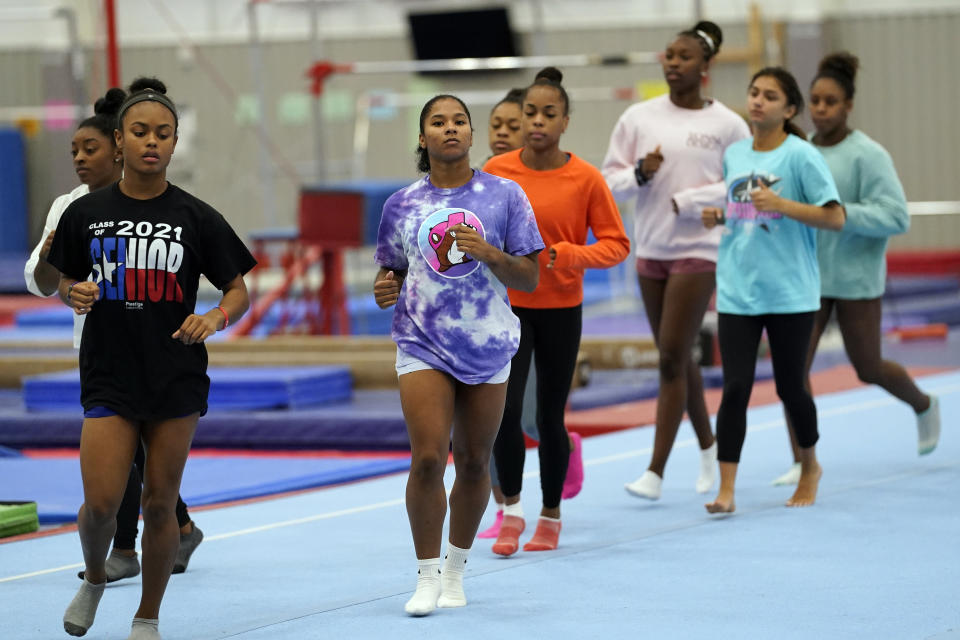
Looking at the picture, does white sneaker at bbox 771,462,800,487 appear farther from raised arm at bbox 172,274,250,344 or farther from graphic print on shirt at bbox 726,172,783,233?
raised arm at bbox 172,274,250,344

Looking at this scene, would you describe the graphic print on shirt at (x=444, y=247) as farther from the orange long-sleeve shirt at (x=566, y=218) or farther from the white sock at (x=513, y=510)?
the white sock at (x=513, y=510)

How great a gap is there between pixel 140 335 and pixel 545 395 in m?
1.60

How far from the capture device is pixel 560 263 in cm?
445

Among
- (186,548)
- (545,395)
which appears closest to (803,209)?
(545,395)

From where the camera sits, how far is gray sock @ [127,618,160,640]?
3453 mm

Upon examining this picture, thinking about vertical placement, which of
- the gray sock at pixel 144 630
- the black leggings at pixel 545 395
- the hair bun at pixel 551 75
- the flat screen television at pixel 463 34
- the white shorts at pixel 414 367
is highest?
the flat screen television at pixel 463 34

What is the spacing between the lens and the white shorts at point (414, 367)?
Result: 3840 mm

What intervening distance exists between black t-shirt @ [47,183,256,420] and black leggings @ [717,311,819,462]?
2207mm

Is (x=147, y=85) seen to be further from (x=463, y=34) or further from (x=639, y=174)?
(x=463, y=34)

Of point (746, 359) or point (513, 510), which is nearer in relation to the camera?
point (513, 510)

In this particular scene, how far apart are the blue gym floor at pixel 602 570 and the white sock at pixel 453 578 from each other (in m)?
0.05

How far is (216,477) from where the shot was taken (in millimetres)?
6234

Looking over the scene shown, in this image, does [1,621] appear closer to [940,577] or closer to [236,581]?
[236,581]

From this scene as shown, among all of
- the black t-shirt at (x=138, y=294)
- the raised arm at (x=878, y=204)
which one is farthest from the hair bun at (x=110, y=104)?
the raised arm at (x=878, y=204)
